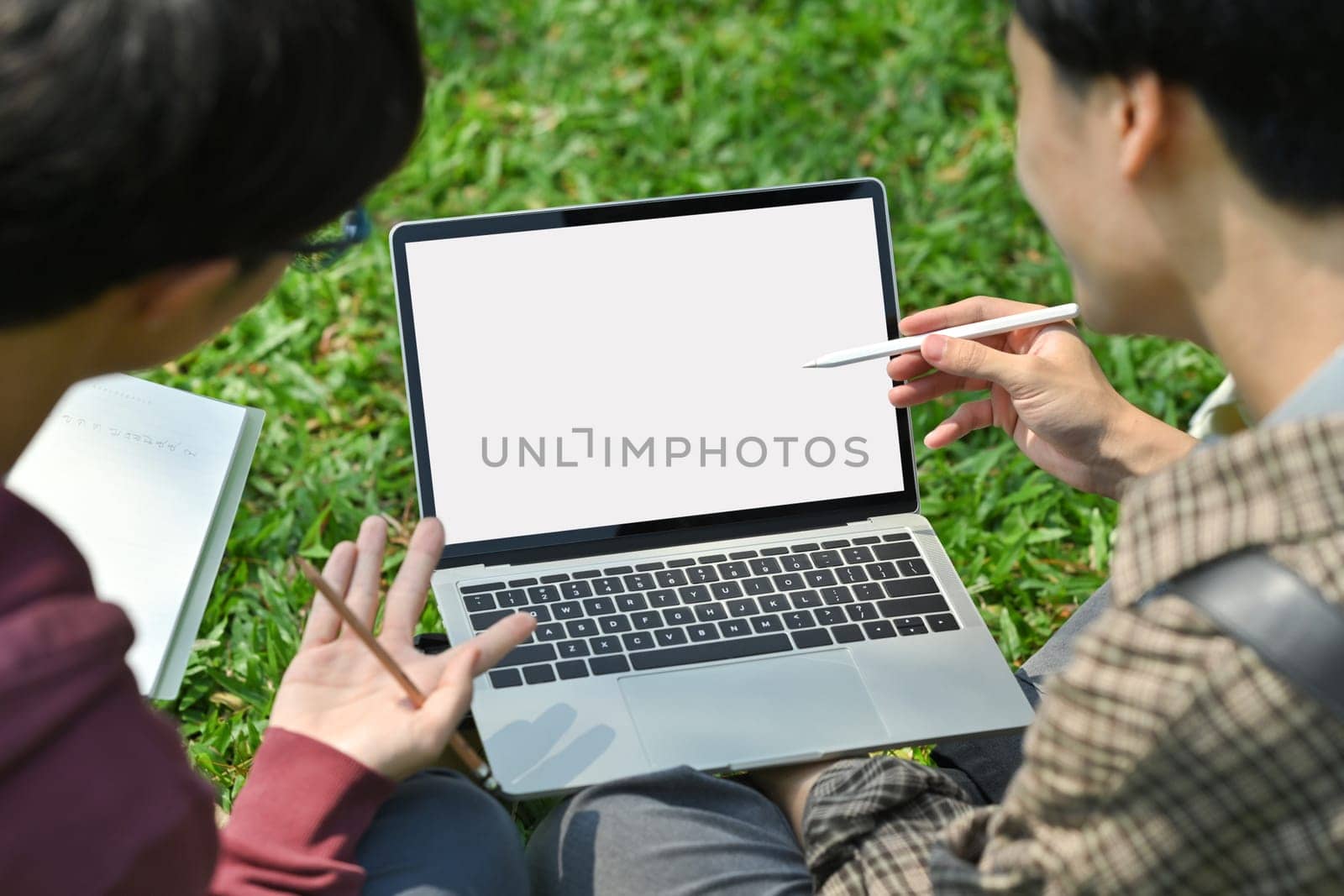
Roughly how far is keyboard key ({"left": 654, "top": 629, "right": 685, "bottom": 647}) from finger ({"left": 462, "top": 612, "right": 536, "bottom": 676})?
0.32m

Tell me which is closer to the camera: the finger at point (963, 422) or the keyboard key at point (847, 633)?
the keyboard key at point (847, 633)

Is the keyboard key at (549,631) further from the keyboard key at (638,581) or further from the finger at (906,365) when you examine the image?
the finger at (906,365)

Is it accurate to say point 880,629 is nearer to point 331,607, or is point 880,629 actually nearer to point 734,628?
point 734,628

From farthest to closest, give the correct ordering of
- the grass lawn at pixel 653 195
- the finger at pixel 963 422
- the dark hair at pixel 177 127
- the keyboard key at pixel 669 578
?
the grass lawn at pixel 653 195 < the finger at pixel 963 422 < the keyboard key at pixel 669 578 < the dark hair at pixel 177 127

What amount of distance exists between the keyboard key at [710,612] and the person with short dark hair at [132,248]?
0.59 metres

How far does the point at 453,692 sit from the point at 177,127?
0.58 metres

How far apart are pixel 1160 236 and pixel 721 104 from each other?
7.12ft

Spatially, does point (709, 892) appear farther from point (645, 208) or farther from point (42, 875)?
point (645, 208)

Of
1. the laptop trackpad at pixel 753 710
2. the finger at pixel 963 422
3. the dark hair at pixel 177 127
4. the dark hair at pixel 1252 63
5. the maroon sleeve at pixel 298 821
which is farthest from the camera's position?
the finger at pixel 963 422

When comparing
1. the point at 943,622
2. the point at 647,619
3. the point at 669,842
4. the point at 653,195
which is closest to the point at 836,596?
the point at 943,622


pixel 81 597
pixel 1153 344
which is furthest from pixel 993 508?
pixel 81 597

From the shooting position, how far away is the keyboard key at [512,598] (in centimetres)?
168

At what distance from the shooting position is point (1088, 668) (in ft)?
3.35

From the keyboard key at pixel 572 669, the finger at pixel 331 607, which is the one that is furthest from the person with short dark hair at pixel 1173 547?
the finger at pixel 331 607
